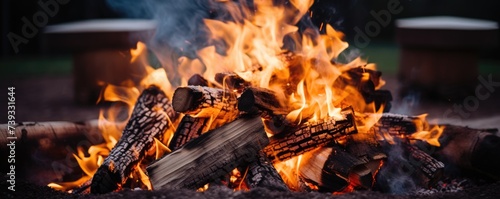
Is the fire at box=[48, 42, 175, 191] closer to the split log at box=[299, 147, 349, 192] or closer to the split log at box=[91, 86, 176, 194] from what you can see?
the split log at box=[91, 86, 176, 194]

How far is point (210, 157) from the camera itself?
9.04ft

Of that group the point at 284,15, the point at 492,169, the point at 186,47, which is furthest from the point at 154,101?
the point at 186,47

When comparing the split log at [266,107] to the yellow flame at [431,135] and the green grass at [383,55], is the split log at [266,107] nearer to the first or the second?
the yellow flame at [431,135]

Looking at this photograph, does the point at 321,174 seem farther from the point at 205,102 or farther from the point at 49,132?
the point at 49,132

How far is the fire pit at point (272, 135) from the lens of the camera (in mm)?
2783

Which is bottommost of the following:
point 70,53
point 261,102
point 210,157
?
point 70,53

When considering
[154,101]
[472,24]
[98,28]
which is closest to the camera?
[154,101]

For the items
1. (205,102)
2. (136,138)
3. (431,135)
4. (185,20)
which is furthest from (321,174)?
(185,20)

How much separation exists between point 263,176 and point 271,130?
1.10 ft

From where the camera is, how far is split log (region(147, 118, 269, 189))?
2.72 metres

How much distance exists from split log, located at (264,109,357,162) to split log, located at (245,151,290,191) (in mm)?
109

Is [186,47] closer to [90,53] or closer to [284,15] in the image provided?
[90,53]

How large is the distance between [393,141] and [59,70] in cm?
714

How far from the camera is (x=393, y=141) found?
323cm
